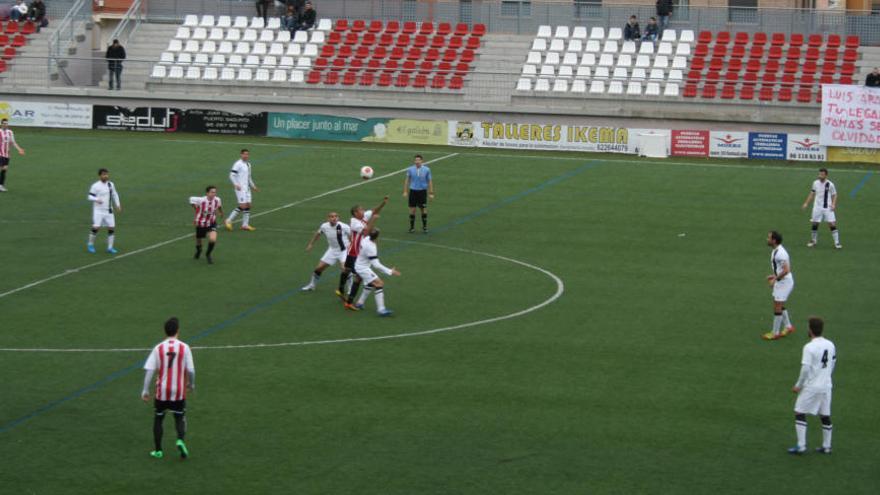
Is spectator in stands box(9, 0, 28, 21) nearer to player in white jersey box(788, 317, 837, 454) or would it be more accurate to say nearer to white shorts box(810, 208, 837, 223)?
white shorts box(810, 208, 837, 223)

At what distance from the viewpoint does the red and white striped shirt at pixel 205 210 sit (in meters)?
28.8

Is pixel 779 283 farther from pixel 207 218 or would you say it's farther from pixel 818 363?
pixel 207 218

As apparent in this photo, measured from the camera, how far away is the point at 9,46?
194ft

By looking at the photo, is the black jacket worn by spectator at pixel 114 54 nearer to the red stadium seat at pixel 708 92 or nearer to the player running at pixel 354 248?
the red stadium seat at pixel 708 92

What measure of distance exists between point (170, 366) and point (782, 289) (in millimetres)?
11954

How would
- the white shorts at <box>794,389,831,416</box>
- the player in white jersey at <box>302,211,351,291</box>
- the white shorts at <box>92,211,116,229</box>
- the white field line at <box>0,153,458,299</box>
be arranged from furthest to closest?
the white shorts at <box>92,211,116,229</box>, the white field line at <box>0,153,458,299</box>, the player in white jersey at <box>302,211,351,291</box>, the white shorts at <box>794,389,831,416</box>

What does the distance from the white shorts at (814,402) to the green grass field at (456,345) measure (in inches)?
25.7

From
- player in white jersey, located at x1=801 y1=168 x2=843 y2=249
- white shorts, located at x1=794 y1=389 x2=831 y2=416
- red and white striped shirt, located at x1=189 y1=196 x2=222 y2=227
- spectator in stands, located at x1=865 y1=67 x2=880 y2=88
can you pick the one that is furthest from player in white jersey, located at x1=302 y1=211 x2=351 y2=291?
spectator in stands, located at x1=865 y1=67 x2=880 y2=88

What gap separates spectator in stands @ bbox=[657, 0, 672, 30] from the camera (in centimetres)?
5628

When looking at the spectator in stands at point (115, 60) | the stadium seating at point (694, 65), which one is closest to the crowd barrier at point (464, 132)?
the spectator in stands at point (115, 60)

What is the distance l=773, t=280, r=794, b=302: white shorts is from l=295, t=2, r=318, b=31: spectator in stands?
40193 millimetres

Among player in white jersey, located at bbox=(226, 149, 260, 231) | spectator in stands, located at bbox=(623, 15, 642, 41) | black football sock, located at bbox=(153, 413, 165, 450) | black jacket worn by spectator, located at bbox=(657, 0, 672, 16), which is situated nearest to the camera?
black football sock, located at bbox=(153, 413, 165, 450)

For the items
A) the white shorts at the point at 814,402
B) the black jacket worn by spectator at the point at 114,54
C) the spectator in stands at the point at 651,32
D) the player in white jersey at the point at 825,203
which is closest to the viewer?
the white shorts at the point at 814,402

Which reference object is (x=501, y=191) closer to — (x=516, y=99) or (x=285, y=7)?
(x=516, y=99)
